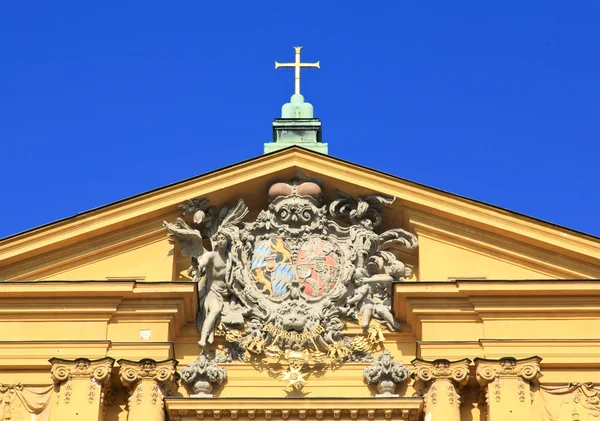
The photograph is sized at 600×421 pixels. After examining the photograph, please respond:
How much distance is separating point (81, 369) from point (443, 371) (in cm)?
465

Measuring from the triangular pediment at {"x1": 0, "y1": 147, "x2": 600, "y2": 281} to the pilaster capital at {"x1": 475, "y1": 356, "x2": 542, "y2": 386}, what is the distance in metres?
1.48

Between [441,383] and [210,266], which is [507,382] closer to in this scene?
[441,383]

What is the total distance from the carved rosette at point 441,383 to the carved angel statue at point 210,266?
8.54 ft

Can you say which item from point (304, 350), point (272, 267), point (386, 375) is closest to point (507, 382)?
point (386, 375)

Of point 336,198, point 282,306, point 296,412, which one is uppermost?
point 336,198

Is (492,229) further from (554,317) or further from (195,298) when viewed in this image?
(195,298)

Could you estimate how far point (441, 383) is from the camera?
2245 cm

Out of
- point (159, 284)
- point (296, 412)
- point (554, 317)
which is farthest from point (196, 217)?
point (554, 317)

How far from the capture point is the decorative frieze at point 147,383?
22.4 meters

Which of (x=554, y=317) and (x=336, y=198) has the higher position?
(x=336, y=198)

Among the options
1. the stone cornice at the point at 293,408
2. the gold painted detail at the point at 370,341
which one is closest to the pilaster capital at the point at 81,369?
the stone cornice at the point at 293,408

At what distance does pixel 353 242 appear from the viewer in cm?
Result: 2378

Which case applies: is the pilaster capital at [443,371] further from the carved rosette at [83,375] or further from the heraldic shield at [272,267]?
the carved rosette at [83,375]

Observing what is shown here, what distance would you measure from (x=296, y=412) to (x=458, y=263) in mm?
3068
